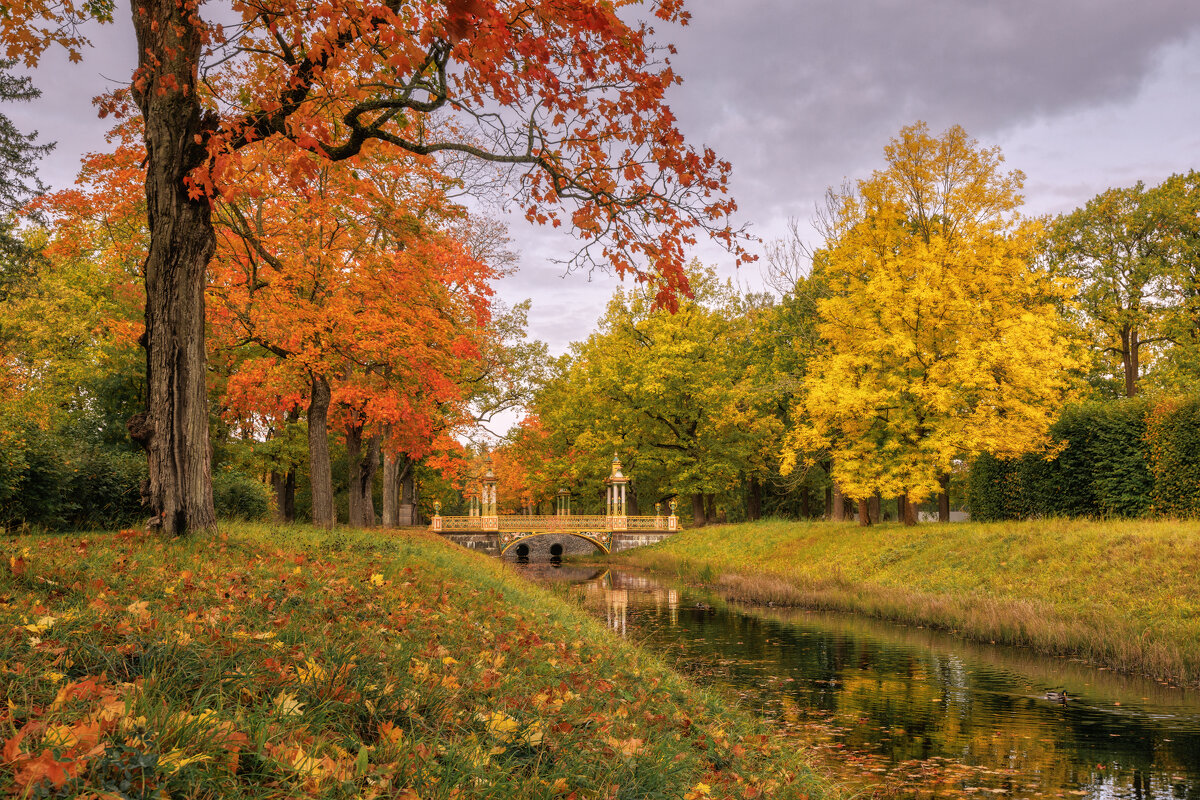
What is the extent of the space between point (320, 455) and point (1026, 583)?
17555mm

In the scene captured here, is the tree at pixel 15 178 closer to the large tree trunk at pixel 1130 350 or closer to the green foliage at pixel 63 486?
the green foliage at pixel 63 486

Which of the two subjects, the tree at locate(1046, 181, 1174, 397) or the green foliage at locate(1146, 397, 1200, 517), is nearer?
the green foliage at locate(1146, 397, 1200, 517)

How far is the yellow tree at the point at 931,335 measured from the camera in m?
22.5

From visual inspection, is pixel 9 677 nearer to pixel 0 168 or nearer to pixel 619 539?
pixel 0 168

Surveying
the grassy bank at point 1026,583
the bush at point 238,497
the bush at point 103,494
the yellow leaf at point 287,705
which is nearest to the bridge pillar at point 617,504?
the grassy bank at point 1026,583

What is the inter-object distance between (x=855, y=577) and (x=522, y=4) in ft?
66.0

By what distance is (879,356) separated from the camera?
25188 mm

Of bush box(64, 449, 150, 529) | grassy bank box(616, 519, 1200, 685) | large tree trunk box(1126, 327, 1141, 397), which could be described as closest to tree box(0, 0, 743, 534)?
bush box(64, 449, 150, 529)

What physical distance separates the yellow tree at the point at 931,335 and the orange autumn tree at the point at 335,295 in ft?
44.0

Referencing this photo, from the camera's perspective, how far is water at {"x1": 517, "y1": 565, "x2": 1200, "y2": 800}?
814 centimetres

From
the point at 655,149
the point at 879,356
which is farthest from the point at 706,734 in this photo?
the point at 879,356

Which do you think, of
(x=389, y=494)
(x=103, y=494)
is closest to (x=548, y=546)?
(x=389, y=494)

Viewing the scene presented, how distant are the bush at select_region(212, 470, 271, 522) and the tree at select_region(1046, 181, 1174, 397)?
33.6 metres

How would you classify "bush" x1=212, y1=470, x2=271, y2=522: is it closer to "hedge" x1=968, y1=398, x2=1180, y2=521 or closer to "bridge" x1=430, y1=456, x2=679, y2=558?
"hedge" x1=968, y1=398, x2=1180, y2=521
